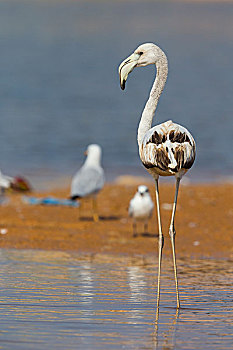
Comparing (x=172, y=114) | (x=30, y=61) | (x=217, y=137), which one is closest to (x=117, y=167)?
(x=217, y=137)

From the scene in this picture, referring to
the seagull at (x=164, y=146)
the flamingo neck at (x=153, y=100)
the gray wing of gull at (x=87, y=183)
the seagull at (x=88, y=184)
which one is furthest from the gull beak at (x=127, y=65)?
the gray wing of gull at (x=87, y=183)

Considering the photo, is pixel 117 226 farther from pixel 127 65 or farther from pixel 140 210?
pixel 127 65

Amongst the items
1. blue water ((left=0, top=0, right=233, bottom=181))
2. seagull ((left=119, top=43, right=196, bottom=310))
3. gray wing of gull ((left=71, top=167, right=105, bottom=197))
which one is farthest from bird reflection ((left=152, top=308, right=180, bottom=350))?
blue water ((left=0, top=0, right=233, bottom=181))

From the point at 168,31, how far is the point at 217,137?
103 meters

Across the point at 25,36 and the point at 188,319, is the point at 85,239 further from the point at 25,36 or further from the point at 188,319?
the point at 25,36

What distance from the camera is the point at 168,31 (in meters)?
130

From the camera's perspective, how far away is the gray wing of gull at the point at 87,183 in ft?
43.9

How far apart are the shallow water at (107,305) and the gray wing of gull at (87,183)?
3.37 meters

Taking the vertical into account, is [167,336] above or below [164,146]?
below

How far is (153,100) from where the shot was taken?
26.9 feet

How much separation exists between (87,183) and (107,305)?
603 cm

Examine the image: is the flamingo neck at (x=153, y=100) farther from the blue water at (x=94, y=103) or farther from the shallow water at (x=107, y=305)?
the blue water at (x=94, y=103)

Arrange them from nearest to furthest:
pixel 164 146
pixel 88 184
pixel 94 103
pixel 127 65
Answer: pixel 164 146 → pixel 127 65 → pixel 88 184 → pixel 94 103

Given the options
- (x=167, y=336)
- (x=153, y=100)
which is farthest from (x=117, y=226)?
(x=167, y=336)
